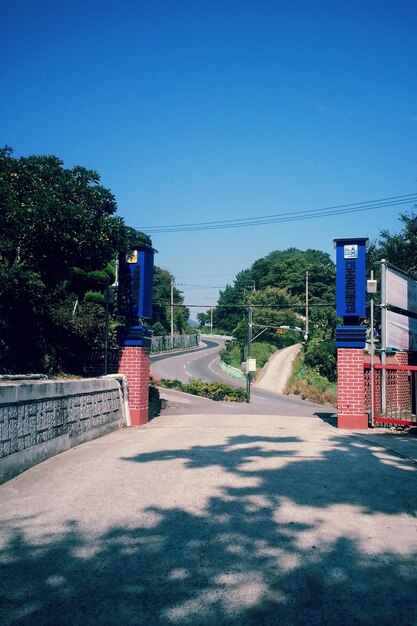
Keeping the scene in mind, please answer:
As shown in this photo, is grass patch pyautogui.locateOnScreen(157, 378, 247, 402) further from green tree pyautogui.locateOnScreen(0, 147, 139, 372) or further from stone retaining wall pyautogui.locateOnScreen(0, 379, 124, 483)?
stone retaining wall pyautogui.locateOnScreen(0, 379, 124, 483)

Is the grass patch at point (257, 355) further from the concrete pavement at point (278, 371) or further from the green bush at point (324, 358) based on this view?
the green bush at point (324, 358)

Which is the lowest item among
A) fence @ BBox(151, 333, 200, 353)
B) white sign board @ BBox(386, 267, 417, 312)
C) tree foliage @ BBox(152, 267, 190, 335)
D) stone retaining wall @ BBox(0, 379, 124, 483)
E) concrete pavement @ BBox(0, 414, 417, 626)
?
concrete pavement @ BBox(0, 414, 417, 626)

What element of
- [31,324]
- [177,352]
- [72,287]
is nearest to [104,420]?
[31,324]

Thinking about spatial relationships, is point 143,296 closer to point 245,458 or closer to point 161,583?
point 245,458

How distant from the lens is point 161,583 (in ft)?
11.2

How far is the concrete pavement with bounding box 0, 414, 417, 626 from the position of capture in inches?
122

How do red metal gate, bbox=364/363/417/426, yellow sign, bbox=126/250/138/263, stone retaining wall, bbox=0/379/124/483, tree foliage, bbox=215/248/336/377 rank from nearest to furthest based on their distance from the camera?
1. stone retaining wall, bbox=0/379/124/483
2. red metal gate, bbox=364/363/417/426
3. yellow sign, bbox=126/250/138/263
4. tree foliage, bbox=215/248/336/377

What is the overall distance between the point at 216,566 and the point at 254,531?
0.81m

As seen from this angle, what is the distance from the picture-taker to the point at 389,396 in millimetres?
11352

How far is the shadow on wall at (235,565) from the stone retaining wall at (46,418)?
66.6 inches

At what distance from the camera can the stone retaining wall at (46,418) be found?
6.20 meters

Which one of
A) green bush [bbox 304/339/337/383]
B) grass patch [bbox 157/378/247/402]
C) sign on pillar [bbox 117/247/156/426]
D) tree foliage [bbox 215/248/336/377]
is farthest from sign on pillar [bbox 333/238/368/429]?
green bush [bbox 304/339/337/383]

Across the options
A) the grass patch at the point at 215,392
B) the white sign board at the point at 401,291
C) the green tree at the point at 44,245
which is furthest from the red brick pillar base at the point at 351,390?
the grass patch at the point at 215,392

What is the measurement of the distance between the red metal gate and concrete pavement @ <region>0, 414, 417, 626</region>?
333 centimetres
